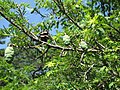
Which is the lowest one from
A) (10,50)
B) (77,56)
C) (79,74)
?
(79,74)

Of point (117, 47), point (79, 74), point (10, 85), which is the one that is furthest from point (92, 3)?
point (10, 85)

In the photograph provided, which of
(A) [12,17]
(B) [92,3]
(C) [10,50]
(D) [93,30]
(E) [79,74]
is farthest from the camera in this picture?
(B) [92,3]

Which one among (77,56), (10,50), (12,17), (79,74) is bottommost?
(79,74)

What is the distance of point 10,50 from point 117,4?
307 centimetres

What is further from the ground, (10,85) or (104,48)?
(104,48)

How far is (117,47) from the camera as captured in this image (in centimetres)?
416

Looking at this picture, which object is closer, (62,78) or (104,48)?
(104,48)

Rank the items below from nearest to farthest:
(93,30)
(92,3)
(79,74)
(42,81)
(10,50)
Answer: (10,50)
(93,30)
(42,81)
(79,74)
(92,3)

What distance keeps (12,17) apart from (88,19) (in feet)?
3.14

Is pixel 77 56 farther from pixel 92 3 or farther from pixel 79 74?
pixel 92 3

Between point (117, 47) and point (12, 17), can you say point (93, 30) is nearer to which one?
point (117, 47)

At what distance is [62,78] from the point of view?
4656 mm

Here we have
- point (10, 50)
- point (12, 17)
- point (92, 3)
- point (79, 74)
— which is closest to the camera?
point (10, 50)

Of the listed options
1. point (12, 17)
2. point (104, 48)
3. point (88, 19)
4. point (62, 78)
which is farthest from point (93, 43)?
point (12, 17)
